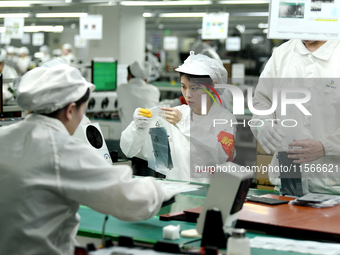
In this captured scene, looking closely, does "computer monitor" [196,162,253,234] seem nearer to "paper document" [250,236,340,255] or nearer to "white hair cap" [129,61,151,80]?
"paper document" [250,236,340,255]

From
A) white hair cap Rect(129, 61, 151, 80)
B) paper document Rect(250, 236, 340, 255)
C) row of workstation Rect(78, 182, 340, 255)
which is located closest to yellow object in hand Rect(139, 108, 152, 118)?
row of workstation Rect(78, 182, 340, 255)

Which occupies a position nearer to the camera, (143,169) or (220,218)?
(220,218)

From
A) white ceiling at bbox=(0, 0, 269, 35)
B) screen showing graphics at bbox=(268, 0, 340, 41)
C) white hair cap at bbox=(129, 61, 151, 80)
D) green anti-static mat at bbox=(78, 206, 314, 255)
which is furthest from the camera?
white ceiling at bbox=(0, 0, 269, 35)

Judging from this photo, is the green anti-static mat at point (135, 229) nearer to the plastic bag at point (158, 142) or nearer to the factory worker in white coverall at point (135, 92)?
the plastic bag at point (158, 142)

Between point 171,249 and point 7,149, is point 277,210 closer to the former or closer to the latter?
point 171,249

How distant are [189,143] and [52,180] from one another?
1392mm

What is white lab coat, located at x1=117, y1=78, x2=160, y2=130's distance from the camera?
619 centimetres

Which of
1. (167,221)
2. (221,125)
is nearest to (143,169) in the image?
(221,125)

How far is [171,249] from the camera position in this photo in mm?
1349

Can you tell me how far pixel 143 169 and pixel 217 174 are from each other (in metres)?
2.75

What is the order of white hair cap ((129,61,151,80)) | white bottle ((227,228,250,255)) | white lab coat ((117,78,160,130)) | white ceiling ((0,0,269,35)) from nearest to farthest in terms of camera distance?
white bottle ((227,228,250,255)) → white lab coat ((117,78,160,130)) → white hair cap ((129,61,151,80)) → white ceiling ((0,0,269,35))

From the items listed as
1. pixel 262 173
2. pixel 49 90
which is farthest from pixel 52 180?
pixel 262 173

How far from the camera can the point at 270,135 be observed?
231 centimetres

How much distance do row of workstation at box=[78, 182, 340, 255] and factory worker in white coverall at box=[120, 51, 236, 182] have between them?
700 millimetres
